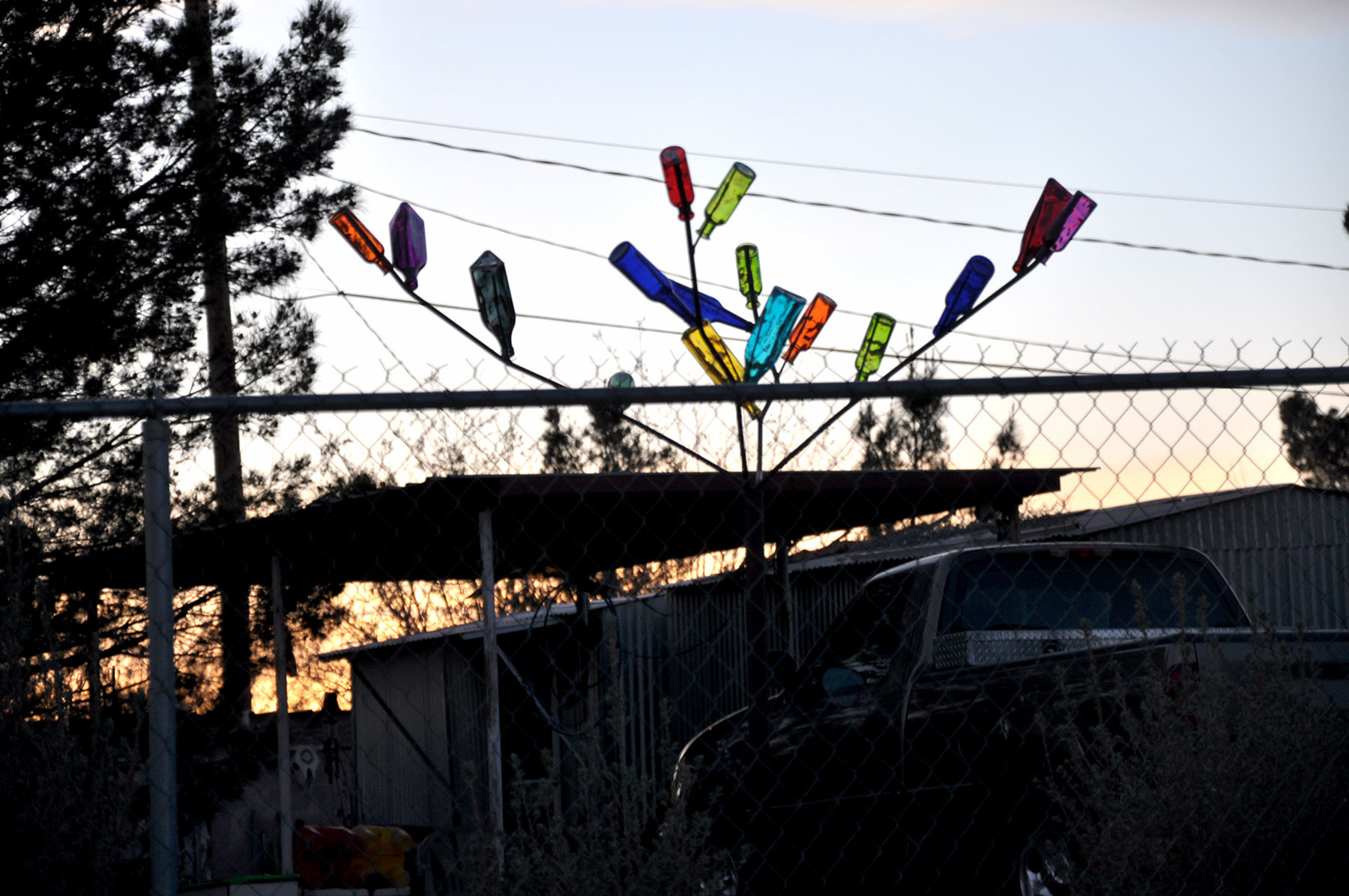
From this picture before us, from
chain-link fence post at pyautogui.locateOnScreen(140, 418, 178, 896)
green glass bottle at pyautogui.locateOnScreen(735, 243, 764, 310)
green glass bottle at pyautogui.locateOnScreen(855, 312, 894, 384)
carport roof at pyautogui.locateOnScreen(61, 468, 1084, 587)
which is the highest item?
green glass bottle at pyautogui.locateOnScreen(735, 243, 764, 310)

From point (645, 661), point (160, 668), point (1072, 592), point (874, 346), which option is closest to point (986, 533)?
point (645, 661)

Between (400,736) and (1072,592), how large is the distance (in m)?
10.9

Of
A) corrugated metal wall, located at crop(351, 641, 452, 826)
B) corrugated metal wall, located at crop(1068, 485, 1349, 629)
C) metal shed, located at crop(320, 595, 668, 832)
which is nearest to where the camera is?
metal shed, located at crop(320, 595, 668, 832)

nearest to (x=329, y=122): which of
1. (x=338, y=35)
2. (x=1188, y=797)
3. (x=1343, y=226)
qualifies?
(x=338, y=35)

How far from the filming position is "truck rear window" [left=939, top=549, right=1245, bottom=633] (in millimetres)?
4648

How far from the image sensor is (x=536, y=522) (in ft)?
30.0

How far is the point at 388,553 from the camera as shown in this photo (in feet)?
32.2

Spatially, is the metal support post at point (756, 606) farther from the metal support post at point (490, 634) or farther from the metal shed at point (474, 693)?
the metal shed at point (474, 693)

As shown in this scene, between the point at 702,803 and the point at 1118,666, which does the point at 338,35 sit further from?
the point at 1118,666

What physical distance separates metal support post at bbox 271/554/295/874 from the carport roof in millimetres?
272

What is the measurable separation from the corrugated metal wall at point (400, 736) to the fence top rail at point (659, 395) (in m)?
10.1

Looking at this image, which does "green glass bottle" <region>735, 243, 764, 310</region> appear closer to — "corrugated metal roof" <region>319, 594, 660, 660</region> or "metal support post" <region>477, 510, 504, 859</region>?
"metal support post" <region>477, 510, 504, 859</region>

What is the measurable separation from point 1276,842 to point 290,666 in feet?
28.7

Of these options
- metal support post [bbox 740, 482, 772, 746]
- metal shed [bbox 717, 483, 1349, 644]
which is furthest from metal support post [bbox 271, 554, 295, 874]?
metal support post [bbox 740, 482, 772, 746]
